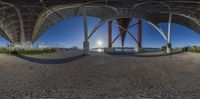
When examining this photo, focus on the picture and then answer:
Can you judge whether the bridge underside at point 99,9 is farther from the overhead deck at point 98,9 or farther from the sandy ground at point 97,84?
the sandy ground at point 97,84

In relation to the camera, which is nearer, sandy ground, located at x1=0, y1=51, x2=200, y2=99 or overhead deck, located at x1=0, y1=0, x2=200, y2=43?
sandy ground, located at x1=0, y1=51, x2=200, y2=99

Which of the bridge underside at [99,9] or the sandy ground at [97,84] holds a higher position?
the bridge underside at [99,9]

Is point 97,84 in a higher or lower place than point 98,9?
lower

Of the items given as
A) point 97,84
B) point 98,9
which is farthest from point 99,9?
point 97,84

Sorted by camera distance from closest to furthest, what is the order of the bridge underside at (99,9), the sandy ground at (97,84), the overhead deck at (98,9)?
the sandy ground at (97,84) < the bridge underside at (99,9) < the overhead deck at (98,9)

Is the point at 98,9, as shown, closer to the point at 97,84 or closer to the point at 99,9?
the point at 99,9

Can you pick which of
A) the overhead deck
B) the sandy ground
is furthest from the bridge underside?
the sandy ground

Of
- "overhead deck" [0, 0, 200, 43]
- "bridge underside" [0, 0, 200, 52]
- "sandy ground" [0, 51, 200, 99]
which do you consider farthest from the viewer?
"overhead deck" [0, 0, 200, 43]

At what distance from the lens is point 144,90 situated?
1548 centimetres

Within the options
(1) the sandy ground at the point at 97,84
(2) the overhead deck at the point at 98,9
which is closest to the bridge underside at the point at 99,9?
(2) the overhead deck at the point at 98,9

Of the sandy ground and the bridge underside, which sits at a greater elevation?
the bridge underside

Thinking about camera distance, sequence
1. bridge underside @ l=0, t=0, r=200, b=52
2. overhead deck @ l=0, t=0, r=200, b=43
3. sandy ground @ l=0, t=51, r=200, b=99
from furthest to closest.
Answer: overhead deck @ l=0, t=0, r=200, b=43 < bridge underside @ l=0, t=0, r=200, b=52 < sandy ground @ l=0, t=51, r=200, b=99

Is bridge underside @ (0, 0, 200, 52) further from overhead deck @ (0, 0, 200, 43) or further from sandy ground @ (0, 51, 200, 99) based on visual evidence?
sandy ground @ (0, 51, 200, 99)

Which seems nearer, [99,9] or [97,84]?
[97,84]
